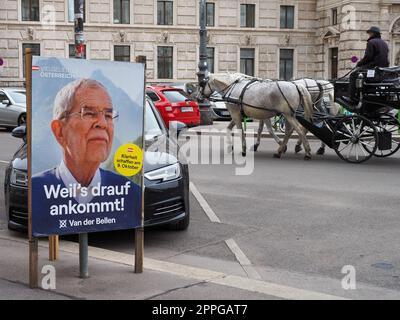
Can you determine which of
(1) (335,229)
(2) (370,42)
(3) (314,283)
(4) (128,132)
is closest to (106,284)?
(4) (128,132)

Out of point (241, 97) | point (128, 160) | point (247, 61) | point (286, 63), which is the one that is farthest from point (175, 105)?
point (286, 63)

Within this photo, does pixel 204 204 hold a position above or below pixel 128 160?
below

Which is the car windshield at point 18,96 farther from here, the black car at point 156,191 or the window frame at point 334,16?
the window frame at point 334,16

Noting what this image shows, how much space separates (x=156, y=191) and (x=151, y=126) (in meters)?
1.85

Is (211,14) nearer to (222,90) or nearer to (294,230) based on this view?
(222,90)

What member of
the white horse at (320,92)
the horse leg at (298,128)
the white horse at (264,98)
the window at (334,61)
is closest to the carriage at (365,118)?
the horse leg at (298,128)

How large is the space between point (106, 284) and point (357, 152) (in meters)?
9.41

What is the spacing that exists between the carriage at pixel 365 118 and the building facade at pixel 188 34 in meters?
30.5

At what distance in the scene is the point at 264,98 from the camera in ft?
48.1

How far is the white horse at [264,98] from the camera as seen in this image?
1434 cm

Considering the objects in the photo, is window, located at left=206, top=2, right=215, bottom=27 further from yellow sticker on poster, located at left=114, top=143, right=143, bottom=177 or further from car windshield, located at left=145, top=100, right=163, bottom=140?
yellow sticker on poster, located at left=114, top=143, right=143, bottom=177

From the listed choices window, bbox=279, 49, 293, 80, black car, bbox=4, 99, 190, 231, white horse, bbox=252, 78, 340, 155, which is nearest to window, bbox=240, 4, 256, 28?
window, bbox=279, 49, 293, 80

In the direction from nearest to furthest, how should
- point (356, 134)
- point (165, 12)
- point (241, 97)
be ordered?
point (356, 134) → point (241, 97) → point (165, 12)
